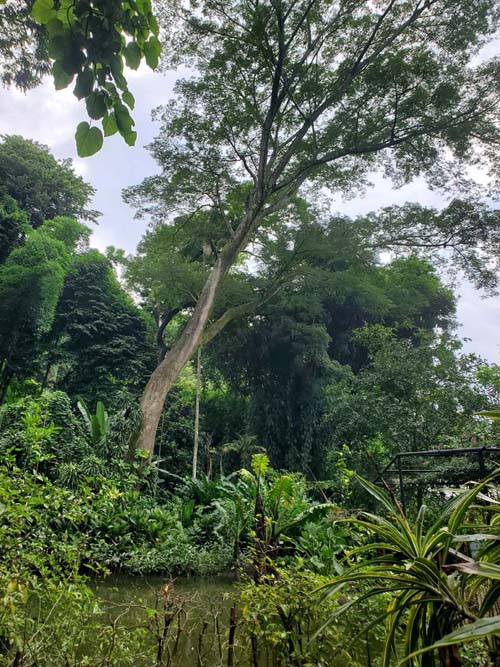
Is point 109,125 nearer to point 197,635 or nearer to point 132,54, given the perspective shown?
point 132,54

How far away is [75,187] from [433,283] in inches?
628

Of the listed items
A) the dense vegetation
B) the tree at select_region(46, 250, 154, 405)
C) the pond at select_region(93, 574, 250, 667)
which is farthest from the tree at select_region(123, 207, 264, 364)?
the pond at select_region(93, 574, 250, 667)

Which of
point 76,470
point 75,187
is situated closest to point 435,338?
point 76,470

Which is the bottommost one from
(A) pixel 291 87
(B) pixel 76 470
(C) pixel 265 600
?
(B) pixel 76 470

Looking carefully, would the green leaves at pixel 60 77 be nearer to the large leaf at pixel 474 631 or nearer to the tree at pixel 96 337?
the large leaf at pixel 474 631

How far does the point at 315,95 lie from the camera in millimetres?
8328

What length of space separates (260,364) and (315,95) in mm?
7908

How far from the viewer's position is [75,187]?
17672mm

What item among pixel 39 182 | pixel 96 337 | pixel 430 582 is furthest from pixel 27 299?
pixel 430 582

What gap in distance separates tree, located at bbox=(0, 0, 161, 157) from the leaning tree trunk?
6.63 metres

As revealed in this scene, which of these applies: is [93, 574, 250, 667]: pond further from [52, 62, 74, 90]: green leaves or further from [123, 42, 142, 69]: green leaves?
[123, 42, 142, 69]: green leaves

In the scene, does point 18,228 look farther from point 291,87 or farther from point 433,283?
point 433,283

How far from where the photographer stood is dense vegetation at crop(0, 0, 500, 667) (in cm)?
129

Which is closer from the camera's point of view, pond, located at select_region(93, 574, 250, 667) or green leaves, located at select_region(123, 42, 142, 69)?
green leaves, located at select_region(123, 42, 142, 69)
